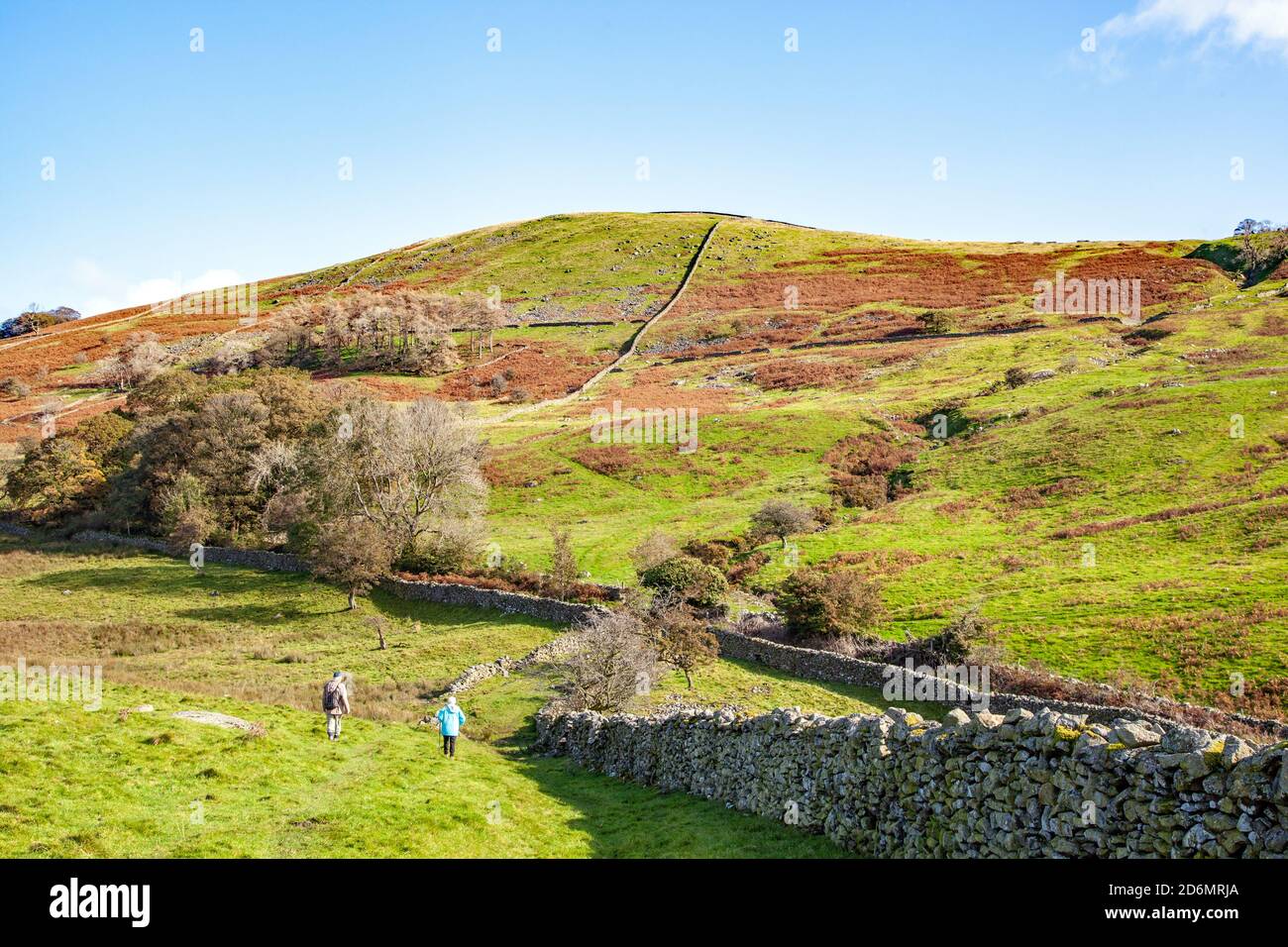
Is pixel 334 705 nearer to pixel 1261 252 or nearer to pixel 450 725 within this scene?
pixel 450 725

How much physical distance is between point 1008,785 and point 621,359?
376ft

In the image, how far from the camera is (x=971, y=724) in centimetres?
1173

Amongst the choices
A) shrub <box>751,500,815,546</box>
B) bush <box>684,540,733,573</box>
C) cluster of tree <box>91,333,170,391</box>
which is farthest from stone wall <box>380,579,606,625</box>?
cluster of tree <box>91,333,170,391</box>

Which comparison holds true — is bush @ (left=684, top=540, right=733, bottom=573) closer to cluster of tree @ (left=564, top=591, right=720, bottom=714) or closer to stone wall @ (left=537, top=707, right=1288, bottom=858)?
cluster of tree @ (left=564, top=591, right=720, bottom=714)

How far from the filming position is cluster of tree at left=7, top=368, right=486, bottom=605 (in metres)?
52.8

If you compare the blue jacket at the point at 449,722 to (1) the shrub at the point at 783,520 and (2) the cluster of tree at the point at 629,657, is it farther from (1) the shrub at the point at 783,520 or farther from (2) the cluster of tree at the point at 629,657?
(1) the shrub at the point at 783,520

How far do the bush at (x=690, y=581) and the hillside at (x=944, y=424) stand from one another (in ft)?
12.5

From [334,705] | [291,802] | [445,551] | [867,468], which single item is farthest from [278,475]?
[291,802]

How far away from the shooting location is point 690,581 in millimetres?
43500

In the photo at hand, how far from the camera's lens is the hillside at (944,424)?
129 feet

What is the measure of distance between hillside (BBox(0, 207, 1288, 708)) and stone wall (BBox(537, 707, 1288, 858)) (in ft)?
72.5
